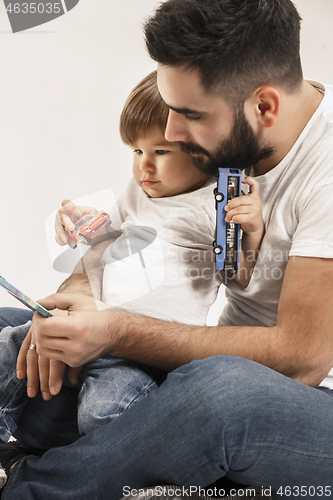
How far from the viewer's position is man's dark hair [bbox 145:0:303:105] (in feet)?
2.38

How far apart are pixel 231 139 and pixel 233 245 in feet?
0.69

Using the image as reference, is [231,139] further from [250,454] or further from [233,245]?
[250,454]

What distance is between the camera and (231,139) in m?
0.84

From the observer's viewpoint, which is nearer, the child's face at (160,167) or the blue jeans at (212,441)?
the blue jeans at (212,441)

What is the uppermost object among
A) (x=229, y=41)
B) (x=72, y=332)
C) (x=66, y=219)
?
(x=229, y=41)

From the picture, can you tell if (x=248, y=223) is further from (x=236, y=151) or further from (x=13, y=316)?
(x=13, y=316)

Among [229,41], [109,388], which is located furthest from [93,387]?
[229,41]

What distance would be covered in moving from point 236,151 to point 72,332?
45cm

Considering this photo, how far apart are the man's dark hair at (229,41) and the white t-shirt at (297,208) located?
Answer: 12 cm

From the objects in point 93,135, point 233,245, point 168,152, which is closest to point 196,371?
point 233,245

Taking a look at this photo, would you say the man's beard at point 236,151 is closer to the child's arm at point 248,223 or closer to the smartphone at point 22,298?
the child's arm at point 248,223

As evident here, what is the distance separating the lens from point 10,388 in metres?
0.84

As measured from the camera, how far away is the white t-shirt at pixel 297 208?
2.54ft

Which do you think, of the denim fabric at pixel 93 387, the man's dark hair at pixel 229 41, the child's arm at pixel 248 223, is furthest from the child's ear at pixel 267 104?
the denim fabric at pixel 93 387
